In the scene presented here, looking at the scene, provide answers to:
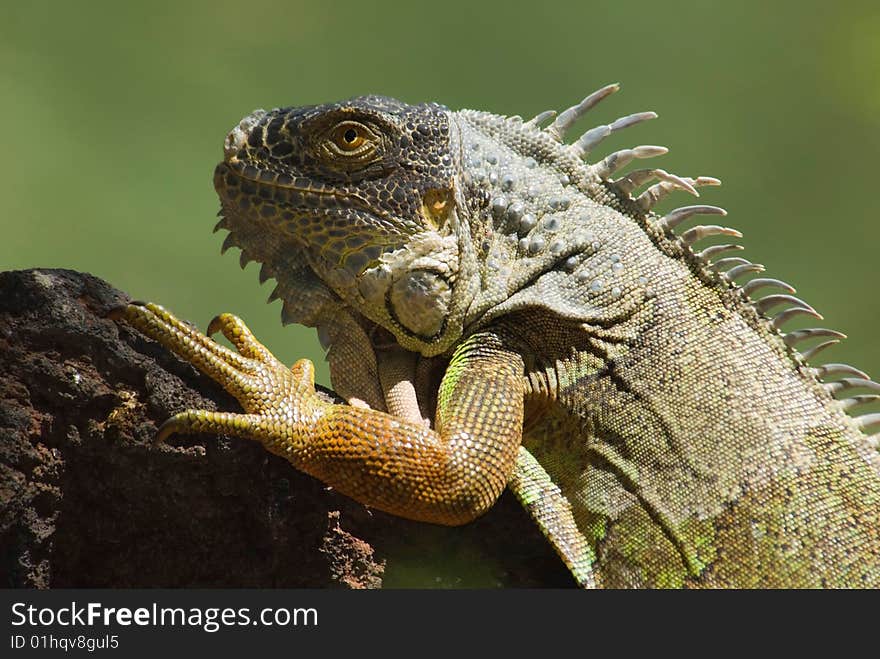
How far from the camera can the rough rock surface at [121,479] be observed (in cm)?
261

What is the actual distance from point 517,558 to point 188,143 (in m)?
3.38

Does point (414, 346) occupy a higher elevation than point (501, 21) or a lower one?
lower

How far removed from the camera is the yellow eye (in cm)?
298

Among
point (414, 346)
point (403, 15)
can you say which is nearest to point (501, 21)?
point (403, 15)

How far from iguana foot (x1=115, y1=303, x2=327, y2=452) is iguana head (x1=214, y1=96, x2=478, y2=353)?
1.55ft

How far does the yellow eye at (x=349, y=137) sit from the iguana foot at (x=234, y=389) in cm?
78

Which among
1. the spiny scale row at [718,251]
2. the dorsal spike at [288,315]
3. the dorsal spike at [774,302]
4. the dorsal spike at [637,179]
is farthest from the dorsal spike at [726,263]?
the dorsal spike at [288,315]

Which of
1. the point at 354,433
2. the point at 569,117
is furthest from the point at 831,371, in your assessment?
the point at 354,433

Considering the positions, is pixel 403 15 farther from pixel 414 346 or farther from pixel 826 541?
pixel 826 541

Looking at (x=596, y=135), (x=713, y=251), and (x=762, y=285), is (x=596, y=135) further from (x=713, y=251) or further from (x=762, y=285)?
(x=762, y=285)

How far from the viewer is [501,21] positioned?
18.2ft

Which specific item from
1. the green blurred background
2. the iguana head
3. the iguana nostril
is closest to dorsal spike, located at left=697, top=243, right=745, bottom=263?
the iguana head

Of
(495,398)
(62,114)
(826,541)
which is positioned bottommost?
(826,541)

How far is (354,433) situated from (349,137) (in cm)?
101
